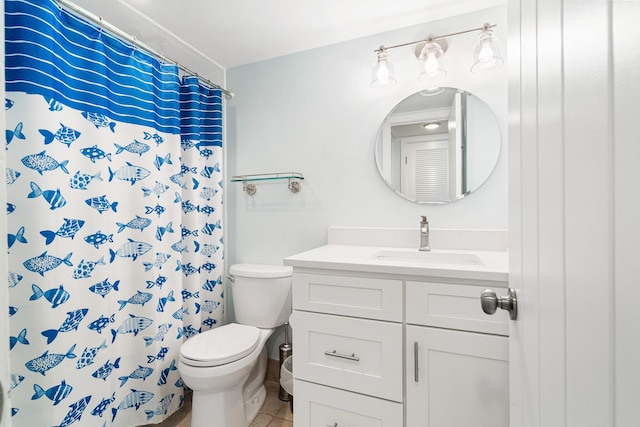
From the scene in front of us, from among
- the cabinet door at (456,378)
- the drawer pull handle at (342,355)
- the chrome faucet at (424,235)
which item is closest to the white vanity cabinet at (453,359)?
the cabinet door at (456,378)

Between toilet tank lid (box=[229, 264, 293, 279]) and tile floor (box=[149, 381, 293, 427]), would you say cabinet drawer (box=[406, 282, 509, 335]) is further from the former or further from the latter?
tile floor (box=[149, 381, 293, 427])

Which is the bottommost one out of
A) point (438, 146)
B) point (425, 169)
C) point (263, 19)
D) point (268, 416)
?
point (268, 416)

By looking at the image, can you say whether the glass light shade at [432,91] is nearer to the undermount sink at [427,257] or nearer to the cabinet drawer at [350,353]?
the undermount sink at [427,257]

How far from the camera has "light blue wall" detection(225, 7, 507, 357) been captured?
1.56 meters

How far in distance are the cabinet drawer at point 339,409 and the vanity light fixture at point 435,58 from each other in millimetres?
1539

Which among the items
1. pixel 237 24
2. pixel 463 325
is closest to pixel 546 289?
pixel 463 325

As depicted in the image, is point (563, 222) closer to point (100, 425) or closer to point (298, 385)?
point (298, 385)

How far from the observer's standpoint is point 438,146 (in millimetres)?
1629

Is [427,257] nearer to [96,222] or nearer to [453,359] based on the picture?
[453,359]

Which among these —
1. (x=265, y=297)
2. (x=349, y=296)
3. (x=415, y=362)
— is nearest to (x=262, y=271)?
(x=265, y=297)

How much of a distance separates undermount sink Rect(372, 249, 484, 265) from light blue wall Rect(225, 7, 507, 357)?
22 cm

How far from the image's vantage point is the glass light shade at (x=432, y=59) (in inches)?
60.4

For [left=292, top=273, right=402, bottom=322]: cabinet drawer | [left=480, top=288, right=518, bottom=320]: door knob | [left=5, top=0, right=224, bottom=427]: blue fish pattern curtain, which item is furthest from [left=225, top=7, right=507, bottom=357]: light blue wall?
[left=480, top=288, right=518, bottom=320]: door knob

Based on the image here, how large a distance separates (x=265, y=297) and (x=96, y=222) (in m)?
0.93
